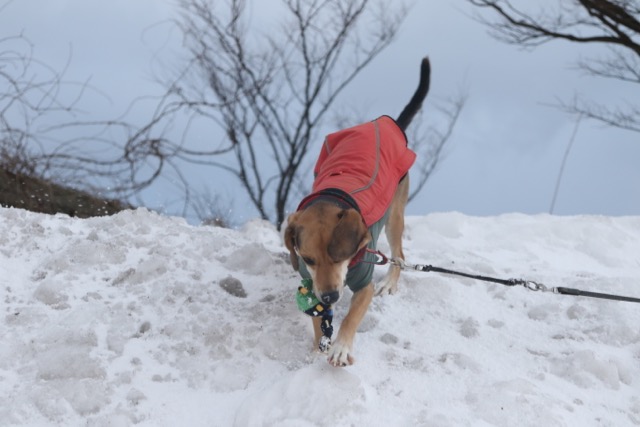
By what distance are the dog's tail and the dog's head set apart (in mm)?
2129

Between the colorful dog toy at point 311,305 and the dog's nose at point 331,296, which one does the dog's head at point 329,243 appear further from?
the colorful dog toy at point 311,305

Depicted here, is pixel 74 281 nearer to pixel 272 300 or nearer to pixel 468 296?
pixel 272 300

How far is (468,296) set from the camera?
481 centimetres

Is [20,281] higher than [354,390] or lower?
lower

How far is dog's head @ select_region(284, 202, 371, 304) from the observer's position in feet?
10.8

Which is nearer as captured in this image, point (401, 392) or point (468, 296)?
point (401, 392)

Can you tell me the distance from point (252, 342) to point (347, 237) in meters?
0.93

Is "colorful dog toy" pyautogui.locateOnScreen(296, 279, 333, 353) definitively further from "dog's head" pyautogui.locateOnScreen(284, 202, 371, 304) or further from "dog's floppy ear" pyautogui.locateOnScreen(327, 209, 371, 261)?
"dog's floppy ear" pyautogui.locateOnScreen(327, 209, 371, 261)

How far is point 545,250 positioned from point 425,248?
4.73 ft

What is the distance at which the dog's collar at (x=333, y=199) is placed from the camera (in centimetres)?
362

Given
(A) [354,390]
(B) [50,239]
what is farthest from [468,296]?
(B) [50,239]

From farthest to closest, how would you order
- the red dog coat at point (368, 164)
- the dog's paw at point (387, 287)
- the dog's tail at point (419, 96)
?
the dog's tail at point (419, 96), the dog's paw at point (387, 287), the red dog coat at point (368, 164)

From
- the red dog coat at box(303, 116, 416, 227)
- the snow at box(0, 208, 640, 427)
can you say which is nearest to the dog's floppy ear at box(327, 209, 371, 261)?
the red dog coat at box(303, 116, 416, 227)

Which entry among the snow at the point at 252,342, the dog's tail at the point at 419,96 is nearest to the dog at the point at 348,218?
the snow at the point at 252,342
